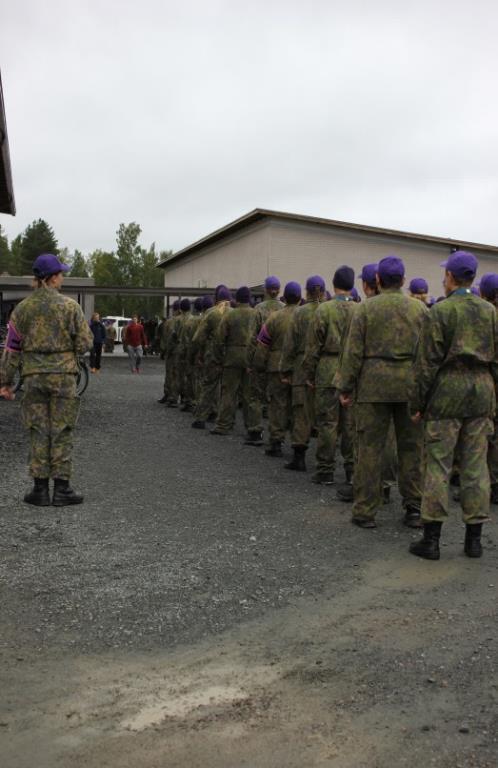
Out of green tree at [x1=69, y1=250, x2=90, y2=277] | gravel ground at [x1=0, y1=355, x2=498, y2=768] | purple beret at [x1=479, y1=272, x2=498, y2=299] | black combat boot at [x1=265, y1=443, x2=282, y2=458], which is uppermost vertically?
green tree at [x1=69, y1=250, x2=90, y2=277]

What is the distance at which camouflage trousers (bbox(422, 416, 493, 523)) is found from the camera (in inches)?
224

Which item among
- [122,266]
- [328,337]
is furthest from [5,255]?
[328,337]

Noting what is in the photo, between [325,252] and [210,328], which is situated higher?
A: [325,252]

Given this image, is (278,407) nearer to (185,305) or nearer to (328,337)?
Answer: (328,337)

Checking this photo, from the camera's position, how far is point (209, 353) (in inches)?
508

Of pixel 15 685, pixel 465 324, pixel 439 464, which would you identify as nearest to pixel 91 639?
A: pixel 15 685

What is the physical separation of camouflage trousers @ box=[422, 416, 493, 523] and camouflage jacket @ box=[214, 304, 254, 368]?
6.18 metres

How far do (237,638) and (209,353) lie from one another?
8.96 metres

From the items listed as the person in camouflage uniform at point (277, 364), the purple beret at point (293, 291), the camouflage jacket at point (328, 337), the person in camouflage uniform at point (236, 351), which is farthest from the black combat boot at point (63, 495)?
the person in camouflage uniform at point (236, 351)

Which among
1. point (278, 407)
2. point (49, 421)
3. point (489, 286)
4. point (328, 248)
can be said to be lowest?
point (278, 407)

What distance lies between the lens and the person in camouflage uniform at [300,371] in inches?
360

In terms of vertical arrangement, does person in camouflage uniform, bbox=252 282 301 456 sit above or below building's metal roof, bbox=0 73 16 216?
below

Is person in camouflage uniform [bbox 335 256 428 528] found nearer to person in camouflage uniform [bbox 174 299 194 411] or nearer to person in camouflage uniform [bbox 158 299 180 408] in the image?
person in camouflage uniform [bbox 174 299 194 411]

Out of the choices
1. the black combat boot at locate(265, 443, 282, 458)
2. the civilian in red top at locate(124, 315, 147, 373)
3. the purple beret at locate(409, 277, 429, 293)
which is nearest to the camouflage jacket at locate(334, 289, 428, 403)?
the black combat boot at locate(265, 443, 282, 458)
